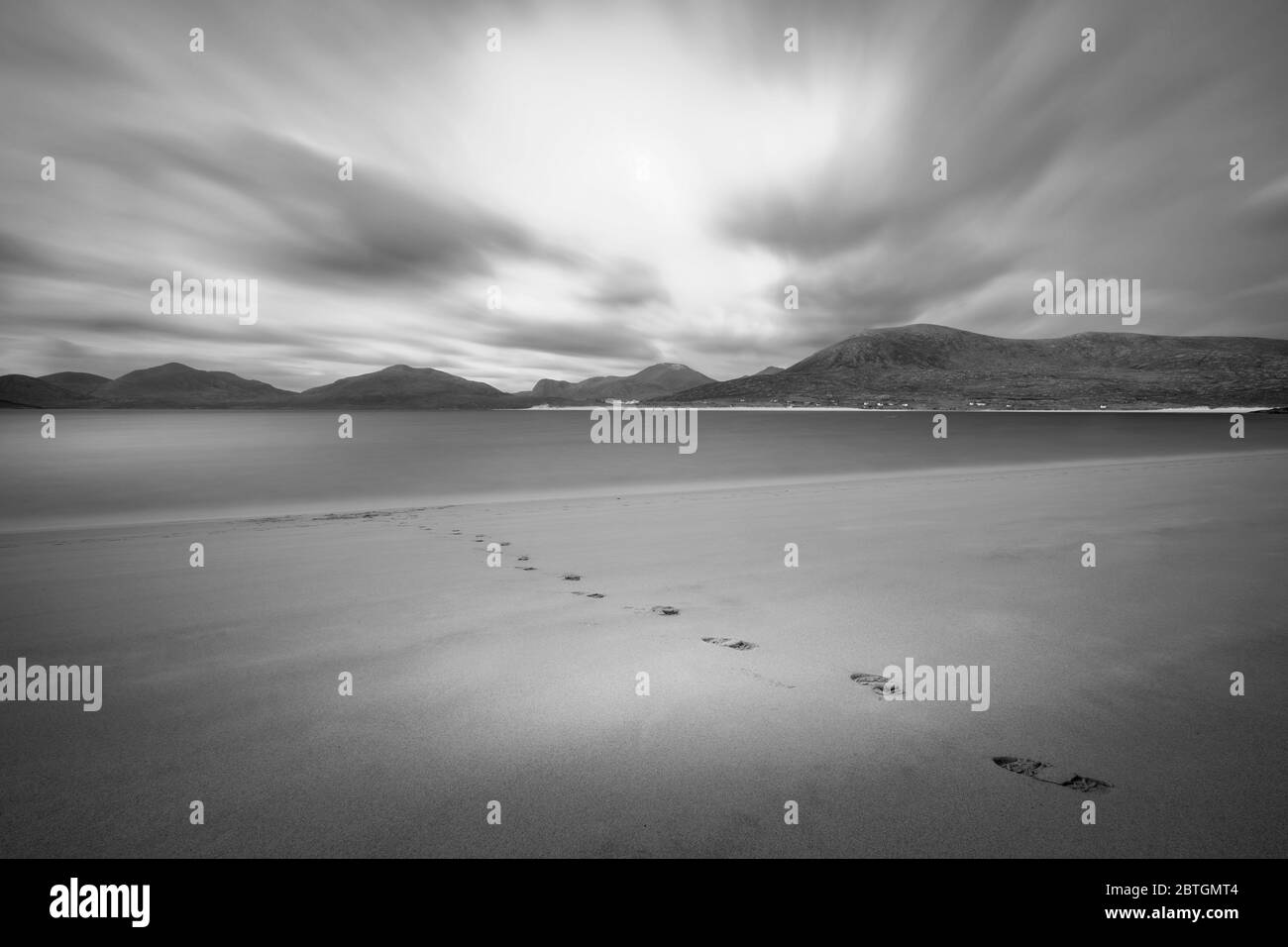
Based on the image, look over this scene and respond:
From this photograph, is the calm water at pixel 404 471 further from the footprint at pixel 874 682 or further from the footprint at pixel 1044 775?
the footprint at pixel 1044 775

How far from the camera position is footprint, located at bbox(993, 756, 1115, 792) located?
303 centimetres

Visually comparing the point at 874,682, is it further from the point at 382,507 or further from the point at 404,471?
the point at 404,471

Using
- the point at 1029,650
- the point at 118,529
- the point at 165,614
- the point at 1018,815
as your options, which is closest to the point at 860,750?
the point at 1018,815

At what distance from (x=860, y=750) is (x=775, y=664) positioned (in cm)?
119

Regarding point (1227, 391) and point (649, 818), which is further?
point (1227, 391)

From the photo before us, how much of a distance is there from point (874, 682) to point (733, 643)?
118cm

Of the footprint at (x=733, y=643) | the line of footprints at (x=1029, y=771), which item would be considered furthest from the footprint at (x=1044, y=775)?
the footprint at (x=733, y=643)

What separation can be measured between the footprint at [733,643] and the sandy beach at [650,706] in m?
0.09

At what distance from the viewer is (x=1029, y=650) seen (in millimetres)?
4762

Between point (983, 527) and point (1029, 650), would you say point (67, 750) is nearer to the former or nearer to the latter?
point (1029, 650)

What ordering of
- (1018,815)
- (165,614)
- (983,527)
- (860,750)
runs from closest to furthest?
(1018,815), (860,750), (165,614), (983,527)

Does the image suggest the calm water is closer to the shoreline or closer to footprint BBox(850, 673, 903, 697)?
the shoreline
